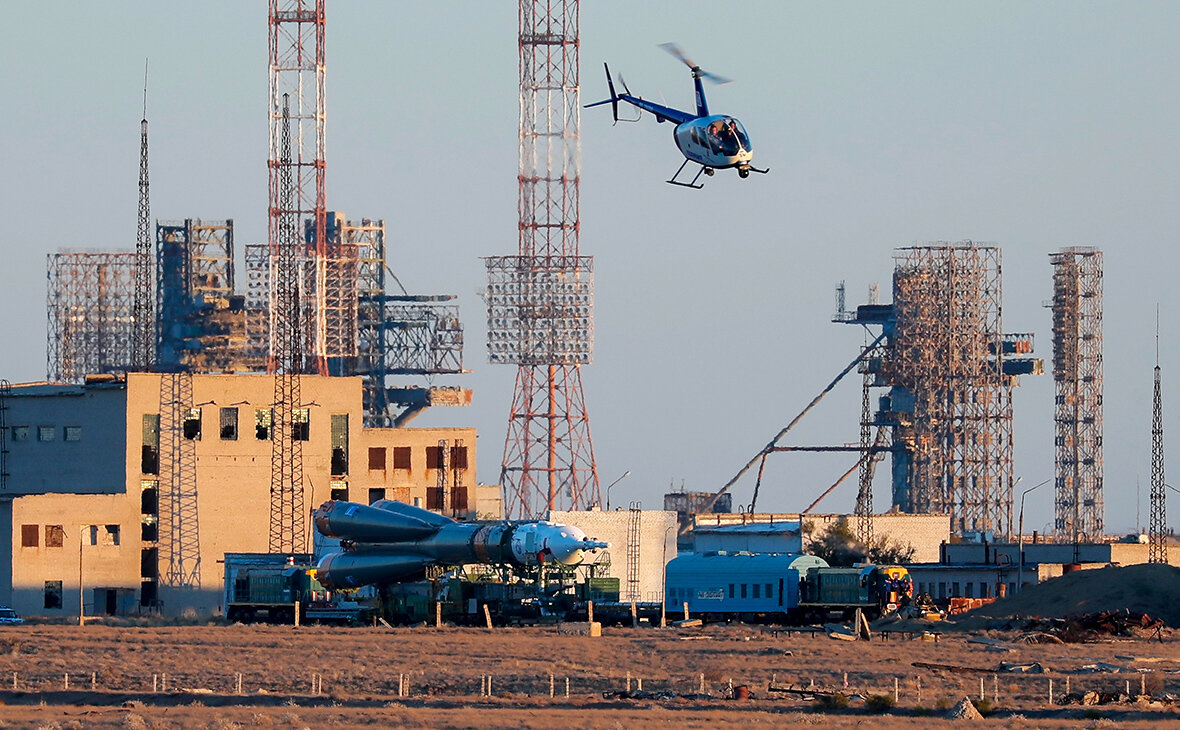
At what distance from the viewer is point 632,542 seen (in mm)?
141500

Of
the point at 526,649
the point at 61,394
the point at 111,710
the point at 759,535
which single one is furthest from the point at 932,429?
the point at 111,710

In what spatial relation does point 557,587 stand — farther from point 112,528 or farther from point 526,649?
point 112,528

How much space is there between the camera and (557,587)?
98.2 meters

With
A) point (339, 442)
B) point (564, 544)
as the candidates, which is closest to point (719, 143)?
point (564, 544)

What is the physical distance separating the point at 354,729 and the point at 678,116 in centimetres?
3245

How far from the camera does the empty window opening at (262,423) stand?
431ft

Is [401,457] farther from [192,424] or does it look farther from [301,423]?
[192,424]

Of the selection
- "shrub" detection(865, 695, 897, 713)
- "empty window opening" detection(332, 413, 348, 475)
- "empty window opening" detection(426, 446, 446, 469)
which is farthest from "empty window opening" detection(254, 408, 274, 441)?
"shrub" detection(865, 695, 897, 713)

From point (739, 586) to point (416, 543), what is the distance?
1511 centimetres

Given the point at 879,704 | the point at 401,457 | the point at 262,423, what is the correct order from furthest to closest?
the point at 401,457, the point at 262,423, the point at 879,704

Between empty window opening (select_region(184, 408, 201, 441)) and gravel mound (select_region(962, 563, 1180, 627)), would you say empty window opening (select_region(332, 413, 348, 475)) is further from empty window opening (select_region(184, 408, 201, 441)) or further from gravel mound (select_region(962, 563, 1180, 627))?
gravel mound (select_region(962, 563, 1180, 627))

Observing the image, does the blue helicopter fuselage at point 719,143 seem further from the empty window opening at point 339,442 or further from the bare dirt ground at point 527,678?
the empty window opening at point 339,442

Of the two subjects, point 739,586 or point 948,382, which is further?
point 948,382

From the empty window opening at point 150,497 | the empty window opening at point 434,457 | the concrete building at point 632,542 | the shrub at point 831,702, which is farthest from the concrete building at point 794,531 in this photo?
the shrub at point 831,702
